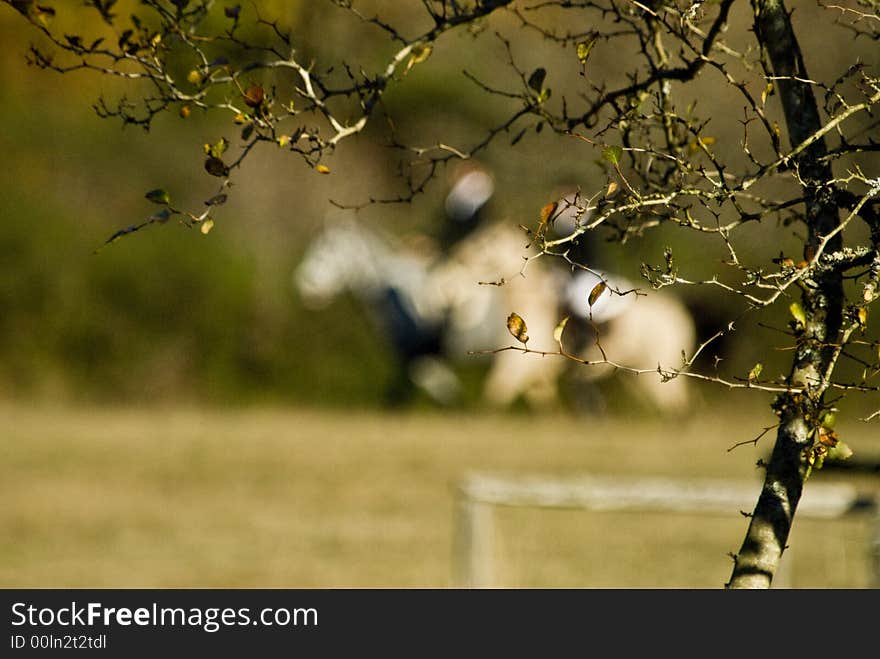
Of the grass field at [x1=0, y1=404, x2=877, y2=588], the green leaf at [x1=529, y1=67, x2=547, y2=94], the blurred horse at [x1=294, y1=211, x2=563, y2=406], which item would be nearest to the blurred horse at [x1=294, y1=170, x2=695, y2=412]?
the blurred horse at [x1=294, y1=211, x2=563, y2=406]

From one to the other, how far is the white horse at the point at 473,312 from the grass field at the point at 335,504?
728 millimetres

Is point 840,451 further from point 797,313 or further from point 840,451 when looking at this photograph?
point 797,313

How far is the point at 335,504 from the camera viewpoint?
1444cm

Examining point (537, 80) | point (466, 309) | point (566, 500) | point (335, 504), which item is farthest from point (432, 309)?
point (537, 80)

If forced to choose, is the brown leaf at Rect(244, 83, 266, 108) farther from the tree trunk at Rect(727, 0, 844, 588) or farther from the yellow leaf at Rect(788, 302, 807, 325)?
the yellow leaf at Rect(788, 302, 807, 325)

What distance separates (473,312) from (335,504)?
5.85 m

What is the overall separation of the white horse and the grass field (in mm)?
728

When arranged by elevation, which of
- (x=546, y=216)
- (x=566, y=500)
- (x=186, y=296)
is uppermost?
(x=186, y=296)

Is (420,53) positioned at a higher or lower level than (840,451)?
higher

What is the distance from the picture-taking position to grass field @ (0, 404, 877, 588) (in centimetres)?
1143

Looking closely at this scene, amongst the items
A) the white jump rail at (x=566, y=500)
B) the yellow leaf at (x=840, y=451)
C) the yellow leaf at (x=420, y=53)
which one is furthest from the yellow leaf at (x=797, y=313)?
the white jump rail at (x=566, y=500)

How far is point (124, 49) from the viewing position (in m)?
3.63

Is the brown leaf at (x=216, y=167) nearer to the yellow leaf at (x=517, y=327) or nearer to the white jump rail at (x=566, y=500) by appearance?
the yellow leaf at (x=517, y=327)

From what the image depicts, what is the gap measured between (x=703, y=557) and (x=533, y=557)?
1.77 metres
